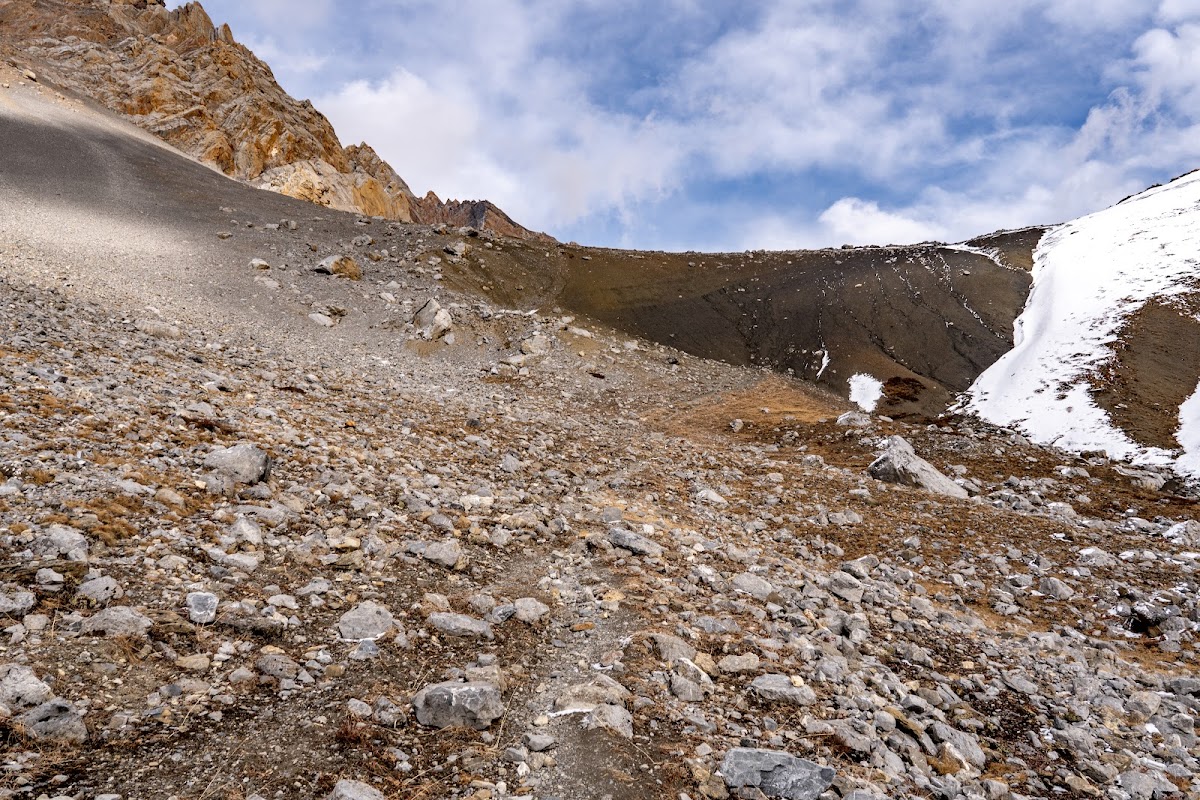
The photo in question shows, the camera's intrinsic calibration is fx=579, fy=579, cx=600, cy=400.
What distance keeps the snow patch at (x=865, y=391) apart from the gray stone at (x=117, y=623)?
4011cm

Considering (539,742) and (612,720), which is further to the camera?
(612,720)

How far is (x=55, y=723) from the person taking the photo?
4.38 meters

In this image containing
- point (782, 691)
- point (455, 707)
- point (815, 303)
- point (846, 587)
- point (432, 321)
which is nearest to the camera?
point (455, 707)

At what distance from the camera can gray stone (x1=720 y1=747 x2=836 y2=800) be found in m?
5.07

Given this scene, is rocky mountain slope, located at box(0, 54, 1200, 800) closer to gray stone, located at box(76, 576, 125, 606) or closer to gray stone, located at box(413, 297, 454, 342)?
gray stone, located at box(76, 576, 125, 606)

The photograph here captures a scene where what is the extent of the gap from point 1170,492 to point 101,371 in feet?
105

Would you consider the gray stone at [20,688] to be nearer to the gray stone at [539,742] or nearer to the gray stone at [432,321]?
the gray stone at [539,742]

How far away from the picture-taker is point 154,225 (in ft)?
113

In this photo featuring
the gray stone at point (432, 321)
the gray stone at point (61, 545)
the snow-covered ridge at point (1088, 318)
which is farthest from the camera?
the gray stone at point (432, 321)

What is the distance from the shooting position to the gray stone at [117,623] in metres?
5.43

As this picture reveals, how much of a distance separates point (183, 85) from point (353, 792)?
116 meters

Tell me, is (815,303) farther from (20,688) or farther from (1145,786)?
(20,688)

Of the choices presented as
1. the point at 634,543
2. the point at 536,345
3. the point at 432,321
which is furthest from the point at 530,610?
the point at 432,321

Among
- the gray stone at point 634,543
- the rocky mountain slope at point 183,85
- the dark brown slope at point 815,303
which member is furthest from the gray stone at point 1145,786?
the rocky mountain slope at point 183,85
